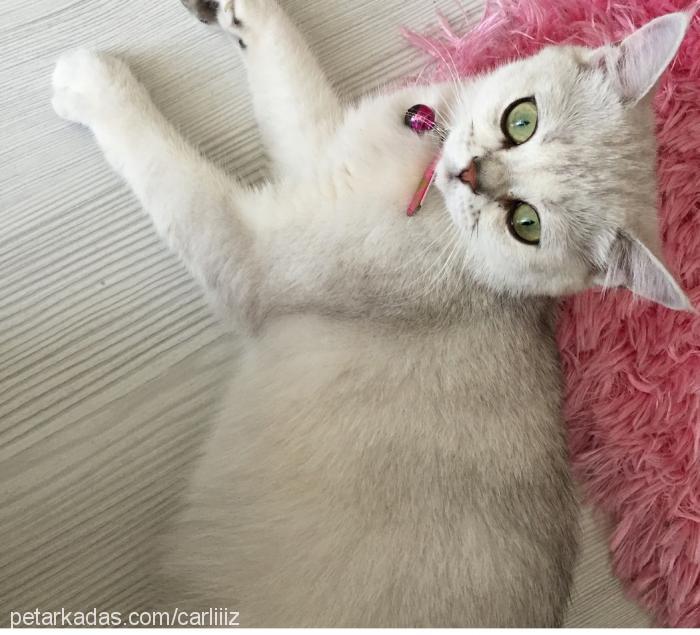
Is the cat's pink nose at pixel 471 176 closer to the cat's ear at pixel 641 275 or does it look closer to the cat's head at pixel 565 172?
the cat's head at pixel 565 172

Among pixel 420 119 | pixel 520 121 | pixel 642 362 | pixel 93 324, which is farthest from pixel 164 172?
pixel 642 362

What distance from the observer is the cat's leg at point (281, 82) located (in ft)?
4.13

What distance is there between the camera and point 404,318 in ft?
3.65

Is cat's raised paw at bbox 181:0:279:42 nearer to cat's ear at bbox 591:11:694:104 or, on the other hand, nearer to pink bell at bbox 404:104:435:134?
pink bell at bbox 404:104:435:134

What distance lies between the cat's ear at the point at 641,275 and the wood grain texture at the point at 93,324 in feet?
2.49

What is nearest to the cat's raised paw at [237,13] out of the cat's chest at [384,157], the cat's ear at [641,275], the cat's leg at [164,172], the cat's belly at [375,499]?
the cat's leg at [164,172]

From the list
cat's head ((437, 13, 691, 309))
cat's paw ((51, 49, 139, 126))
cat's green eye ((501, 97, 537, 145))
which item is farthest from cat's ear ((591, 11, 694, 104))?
cat's paw ((51, 49, 139, 126))

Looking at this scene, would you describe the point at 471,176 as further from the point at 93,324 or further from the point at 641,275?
the point at 93,324

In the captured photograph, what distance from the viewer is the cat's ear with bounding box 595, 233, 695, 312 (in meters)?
0.94

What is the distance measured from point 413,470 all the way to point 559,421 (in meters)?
0.32

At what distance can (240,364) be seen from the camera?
1.28 m

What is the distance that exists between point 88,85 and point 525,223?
0.91 meters

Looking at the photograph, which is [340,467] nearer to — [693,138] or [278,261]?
[278,261]

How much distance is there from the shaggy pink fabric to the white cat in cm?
24
